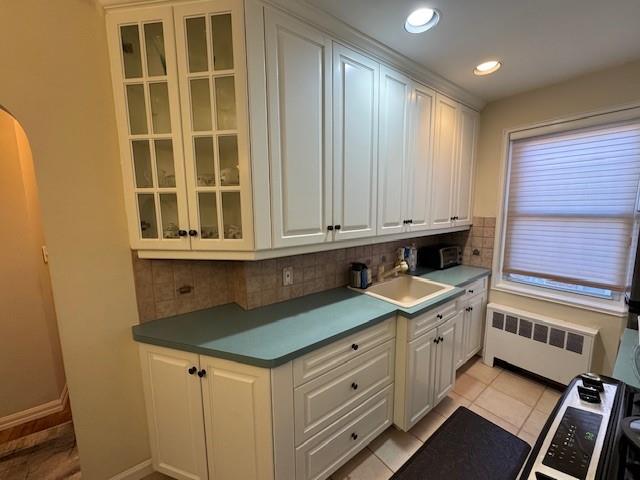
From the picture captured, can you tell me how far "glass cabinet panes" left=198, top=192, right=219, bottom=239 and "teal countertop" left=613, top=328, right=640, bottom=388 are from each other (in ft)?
6.01

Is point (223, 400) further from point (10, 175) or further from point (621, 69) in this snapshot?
point (621, 69)

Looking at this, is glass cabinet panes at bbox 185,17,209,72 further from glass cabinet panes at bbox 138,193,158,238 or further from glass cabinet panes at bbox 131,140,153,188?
glass cabinet panes at bbox 138,193,158,238

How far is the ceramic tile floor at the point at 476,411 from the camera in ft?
5.25

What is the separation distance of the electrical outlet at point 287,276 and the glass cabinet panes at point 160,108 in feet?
3.25

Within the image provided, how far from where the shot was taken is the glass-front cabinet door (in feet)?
3.78

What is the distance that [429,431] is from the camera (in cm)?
182

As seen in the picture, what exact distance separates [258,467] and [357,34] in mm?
2251

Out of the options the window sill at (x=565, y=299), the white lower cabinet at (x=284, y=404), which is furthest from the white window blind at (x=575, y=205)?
the white lower cabinet at (x=284, y=404)

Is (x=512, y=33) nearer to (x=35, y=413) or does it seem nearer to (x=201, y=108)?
(x=201, y=108)

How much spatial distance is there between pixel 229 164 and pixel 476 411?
243 cm

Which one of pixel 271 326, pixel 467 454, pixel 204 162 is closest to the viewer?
pixel 204 162

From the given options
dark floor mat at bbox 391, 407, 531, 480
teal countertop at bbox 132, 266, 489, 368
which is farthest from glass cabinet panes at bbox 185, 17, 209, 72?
dark floor mat at bbox 391, 407, 531, 480

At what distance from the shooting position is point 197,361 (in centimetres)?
123

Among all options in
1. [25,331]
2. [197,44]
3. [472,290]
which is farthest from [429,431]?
[25,331]
